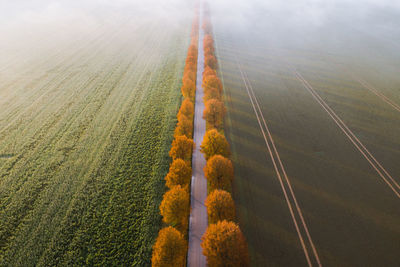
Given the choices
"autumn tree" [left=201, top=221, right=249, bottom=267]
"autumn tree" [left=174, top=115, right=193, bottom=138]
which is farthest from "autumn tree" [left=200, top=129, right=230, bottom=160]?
"autumn tree" [left=201, top=221, right=249, bottom=267]

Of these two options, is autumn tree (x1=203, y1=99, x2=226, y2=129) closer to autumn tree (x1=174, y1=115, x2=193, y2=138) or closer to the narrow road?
the narrow road

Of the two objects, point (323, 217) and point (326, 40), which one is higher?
point (326, 40)

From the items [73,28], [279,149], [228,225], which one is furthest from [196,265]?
[73,28]

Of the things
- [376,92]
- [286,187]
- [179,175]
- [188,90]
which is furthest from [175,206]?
[376,92]

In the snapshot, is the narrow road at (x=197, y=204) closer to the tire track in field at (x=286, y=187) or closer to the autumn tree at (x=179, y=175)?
the autumn tree at (x=179, y=175)

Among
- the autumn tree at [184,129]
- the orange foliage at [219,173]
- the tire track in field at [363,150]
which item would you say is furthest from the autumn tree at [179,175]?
the tire track in field at [363,150]

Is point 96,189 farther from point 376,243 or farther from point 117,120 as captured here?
point 376,243
